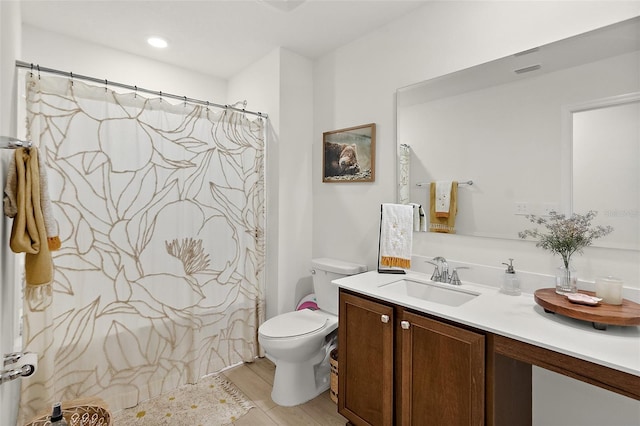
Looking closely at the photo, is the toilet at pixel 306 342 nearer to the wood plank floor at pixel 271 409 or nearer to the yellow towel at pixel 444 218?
the wood plank floor at pixel 271 409

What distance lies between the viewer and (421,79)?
2043 mm

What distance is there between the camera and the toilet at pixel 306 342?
2.03m

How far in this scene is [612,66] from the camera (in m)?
1.38

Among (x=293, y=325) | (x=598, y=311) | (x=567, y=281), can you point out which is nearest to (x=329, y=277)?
(x=293, y=325)

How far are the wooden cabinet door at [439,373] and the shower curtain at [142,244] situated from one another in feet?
4.91

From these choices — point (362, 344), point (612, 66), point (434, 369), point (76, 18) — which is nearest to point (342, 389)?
point (362, 344)

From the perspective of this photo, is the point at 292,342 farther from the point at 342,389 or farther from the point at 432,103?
the point at 432,103

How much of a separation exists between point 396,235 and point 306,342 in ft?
2.95

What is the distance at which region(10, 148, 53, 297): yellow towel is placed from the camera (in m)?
1.21

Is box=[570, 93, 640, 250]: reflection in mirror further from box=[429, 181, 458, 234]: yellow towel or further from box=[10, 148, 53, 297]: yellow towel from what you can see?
box=[10, 148, 53, 297]: yellow towel

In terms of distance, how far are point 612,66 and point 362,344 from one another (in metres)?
1.75

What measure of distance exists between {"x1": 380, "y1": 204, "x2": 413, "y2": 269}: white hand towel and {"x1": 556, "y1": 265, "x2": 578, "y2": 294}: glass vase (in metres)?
0.76

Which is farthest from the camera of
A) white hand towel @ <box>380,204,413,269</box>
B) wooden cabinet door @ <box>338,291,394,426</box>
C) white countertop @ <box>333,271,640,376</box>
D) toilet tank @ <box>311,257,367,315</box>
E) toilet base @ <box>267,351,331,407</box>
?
toilet tank @ <box>311,257,367,315</box>

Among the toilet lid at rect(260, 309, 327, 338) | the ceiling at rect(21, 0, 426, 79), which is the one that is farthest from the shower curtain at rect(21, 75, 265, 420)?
the ceiling at rect(21, 0, 426, 79)
